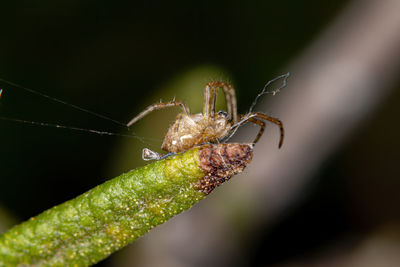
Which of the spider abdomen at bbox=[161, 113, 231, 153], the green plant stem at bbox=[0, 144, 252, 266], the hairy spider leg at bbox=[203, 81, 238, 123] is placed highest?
the hairy spider leg at bbox=[203, 81, 238, 123]

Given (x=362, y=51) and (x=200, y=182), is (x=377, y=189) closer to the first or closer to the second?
(x=362, y=51)

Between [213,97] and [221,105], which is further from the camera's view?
[221,105]

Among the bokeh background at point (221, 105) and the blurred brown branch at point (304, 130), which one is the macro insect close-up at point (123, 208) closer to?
the bokeh background at point (221, 105)

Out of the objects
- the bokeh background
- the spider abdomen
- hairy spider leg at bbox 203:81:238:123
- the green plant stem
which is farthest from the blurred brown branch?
the green plant stem

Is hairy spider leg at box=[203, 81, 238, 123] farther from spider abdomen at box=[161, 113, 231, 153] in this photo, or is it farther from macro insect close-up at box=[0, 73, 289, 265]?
macro insect close-up at box=[0, 73, 289, 265]

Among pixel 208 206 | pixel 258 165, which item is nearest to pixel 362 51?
pixel 258 165

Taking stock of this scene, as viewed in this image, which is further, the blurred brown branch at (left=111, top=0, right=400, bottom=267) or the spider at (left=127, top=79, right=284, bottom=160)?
the blurred brown branch at (left=111, top=0, right=400, bottom=267)

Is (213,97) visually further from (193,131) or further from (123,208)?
(123,208)

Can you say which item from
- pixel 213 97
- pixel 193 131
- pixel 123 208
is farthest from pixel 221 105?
pixel 123 208
